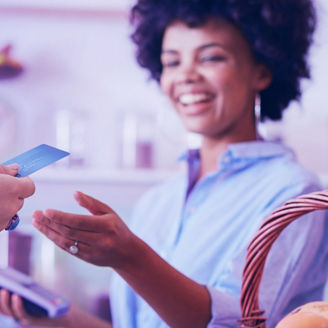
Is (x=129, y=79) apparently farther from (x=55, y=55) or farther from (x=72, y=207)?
(x=72, y=207)

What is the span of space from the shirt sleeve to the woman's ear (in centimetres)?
28

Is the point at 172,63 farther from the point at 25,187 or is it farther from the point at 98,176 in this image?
the point at 98,176

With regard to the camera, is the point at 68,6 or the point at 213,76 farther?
the point at 68,6

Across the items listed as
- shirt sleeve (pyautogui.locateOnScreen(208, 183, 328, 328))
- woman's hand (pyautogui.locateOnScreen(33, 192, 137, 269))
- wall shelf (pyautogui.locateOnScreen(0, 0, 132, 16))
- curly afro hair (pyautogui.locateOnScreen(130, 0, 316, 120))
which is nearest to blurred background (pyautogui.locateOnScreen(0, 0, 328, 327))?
wall shelf (pyautogui.locateOnScreen(0, 0, 132, 16))

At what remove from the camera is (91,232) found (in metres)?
0.49

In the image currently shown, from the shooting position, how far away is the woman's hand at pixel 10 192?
43 cm

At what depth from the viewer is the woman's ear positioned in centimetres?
93

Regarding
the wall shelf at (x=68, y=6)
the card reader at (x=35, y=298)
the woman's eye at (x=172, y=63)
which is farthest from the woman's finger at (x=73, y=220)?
the wall shelf at (x=68, y=6)

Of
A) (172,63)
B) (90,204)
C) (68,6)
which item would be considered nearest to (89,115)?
(68,6)

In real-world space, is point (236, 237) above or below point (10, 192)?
below

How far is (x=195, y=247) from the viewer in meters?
0.79

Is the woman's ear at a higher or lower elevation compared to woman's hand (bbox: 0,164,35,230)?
higher

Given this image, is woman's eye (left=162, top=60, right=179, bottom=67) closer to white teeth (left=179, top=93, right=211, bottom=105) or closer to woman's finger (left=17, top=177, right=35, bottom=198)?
white teeth (left=179, top=93, right=211, bottom=105)

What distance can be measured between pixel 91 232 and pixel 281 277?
326mm
